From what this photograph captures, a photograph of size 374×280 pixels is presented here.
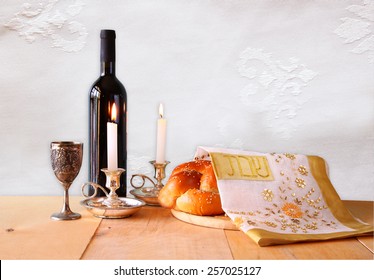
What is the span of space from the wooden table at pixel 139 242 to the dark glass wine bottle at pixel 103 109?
0.14 m

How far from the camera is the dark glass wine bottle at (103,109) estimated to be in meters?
1.23

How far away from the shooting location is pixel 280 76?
2.06 metres

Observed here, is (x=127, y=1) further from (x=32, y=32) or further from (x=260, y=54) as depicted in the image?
(x=260, y=54)

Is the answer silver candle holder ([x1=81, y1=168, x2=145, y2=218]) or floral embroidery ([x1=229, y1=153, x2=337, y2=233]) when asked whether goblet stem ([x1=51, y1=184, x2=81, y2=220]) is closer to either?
silver candle holder ([x1=81, y1=168, x2=145, y2=218])

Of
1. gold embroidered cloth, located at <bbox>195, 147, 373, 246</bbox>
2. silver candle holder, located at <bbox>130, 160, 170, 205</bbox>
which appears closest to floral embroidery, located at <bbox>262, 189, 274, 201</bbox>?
gold embroidered cloth, located at <bbox>195, 147, 373, 246</bbox>

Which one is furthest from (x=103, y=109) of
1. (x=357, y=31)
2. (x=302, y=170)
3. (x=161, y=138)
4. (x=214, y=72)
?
(x=357, y=31)

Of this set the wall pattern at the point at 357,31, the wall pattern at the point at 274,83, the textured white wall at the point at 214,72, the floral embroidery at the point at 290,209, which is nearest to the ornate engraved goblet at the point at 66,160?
the floral embroidery at the point at 290,209

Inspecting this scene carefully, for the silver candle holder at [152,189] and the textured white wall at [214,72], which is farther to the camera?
the textured white wall at [214,72]

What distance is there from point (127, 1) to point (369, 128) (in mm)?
1072

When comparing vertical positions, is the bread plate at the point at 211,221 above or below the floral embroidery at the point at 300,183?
below

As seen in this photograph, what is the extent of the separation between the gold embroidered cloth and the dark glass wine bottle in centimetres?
22

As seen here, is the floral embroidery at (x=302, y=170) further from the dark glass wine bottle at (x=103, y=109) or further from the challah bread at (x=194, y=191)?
the dark glass wine bottle at (x=103, y=109)

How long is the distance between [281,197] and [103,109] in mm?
461

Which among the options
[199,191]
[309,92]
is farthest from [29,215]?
[309,92]
